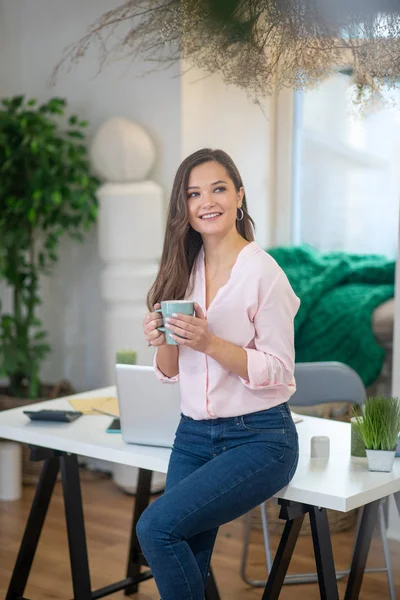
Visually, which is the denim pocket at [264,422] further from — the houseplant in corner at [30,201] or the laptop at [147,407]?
the houseplant in corner at [30,201]

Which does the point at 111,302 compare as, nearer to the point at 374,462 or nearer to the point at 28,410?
the point at 28,410

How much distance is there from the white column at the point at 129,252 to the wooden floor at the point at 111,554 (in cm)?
78

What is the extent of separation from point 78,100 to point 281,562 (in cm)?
299

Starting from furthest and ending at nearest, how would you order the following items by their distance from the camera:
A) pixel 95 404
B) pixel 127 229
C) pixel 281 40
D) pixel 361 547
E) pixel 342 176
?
pixel 342 176, pixel 127 229, pixel 95 404, pixel 361 547, pixel 281 40

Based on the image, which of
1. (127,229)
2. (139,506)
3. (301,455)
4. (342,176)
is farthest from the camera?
(342,176)

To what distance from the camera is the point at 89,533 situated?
12.6 feet

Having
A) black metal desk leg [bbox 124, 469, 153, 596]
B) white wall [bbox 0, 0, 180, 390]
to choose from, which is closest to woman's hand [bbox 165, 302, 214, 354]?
black metal desk leg [bbox 124, 469, 153, 596]

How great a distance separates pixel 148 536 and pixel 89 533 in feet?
6.06

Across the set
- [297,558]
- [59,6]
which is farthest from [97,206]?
[297,558]

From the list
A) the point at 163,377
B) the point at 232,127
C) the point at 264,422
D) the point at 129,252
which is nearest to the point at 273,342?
the point at 264,422

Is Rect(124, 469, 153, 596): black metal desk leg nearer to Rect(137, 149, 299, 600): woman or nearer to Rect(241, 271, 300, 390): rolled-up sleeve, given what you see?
Rect(137, 149, 299, 600): woman

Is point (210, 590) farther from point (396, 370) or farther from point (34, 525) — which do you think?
point (396, 370)

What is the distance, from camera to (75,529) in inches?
111

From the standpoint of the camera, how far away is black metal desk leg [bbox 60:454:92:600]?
2.79 metres
